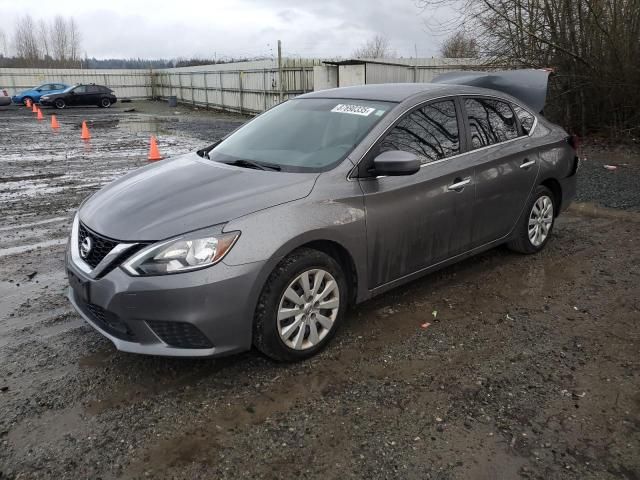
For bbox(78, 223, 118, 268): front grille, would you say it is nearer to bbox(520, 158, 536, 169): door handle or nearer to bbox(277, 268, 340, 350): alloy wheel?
bbox(277, 268, 340, 350): alloy wheel

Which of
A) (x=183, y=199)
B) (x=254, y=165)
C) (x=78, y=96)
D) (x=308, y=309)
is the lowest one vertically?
(x=308, y=309)

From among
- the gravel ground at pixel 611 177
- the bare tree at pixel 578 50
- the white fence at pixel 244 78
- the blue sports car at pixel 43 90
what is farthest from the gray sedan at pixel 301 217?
the blue sports car at pixel 43 90

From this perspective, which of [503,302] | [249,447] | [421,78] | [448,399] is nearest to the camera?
[249,447]

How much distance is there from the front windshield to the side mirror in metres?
0.27

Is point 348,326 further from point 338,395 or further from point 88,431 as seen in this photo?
point 88,431

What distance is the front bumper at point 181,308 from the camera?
115 inches

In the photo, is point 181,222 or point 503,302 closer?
point 181,222

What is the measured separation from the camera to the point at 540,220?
5332 mm

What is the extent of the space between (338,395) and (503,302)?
75.5 inches

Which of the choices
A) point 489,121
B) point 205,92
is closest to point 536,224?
point 489,121

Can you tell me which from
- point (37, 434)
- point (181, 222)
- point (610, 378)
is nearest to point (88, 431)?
point (37, 434)

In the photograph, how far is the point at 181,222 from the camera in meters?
3.07

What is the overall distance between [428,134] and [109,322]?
104 inches

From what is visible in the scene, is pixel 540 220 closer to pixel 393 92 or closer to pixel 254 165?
pixel 393 92
